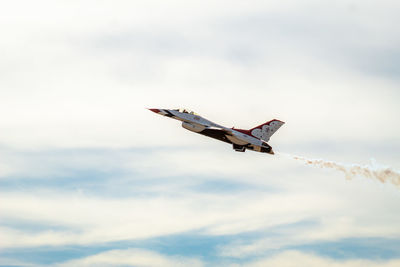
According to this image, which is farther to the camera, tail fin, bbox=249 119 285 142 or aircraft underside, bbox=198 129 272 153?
tail fin, bbox=249 119 285 142

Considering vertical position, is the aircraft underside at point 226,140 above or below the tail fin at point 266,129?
below

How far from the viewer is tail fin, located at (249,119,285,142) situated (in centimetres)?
11194

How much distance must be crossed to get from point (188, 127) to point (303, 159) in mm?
21370

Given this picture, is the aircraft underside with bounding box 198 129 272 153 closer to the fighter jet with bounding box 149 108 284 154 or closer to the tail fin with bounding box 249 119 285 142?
the fighter jet with bounding box 149 108 284 154

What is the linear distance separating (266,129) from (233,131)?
686 cm

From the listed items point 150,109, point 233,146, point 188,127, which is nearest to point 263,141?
point 233,146

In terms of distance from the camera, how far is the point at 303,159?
11119 centimetres

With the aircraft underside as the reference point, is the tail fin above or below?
above

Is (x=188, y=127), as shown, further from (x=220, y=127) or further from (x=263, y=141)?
(x=263, y=141)

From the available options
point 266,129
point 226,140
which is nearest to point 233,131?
point 226,140

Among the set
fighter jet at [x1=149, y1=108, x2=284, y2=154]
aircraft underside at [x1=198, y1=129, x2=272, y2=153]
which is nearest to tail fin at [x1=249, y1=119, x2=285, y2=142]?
fighter jet at [x1=149, y1=108, x2=284, y2=154]

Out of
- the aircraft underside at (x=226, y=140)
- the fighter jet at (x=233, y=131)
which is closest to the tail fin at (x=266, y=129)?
the fighter jet at (x=233, y=131)

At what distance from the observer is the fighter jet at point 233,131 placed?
109188 mm

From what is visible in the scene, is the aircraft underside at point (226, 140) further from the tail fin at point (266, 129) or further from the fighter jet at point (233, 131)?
the tail fin at point (266, 129)
